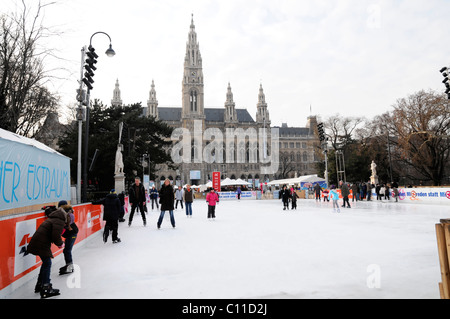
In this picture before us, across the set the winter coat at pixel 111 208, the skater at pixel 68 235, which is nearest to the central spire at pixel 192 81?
the winter coat at pixel 111 208

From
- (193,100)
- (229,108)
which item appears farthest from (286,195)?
(229,108)

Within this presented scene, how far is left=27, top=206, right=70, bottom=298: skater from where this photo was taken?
3.69m

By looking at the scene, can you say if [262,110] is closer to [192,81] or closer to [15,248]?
[192,81]

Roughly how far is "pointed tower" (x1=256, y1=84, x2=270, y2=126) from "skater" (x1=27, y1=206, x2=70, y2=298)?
8148 centimetres

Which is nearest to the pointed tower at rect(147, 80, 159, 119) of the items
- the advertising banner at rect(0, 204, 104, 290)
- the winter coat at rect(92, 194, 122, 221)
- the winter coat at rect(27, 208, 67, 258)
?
the winter coat at rect(92, 194, 122, 221)

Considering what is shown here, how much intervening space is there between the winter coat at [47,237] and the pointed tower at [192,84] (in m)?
71.3

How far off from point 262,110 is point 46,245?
83262 millimetres

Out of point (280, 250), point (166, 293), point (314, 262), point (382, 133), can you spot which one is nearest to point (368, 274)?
point (314, 262)

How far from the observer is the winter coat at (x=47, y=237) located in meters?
3.72

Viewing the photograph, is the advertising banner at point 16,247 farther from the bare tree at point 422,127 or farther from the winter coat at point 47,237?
the bare tree at point 422,127

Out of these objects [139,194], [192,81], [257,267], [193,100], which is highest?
[192,81]

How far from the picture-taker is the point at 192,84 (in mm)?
76500

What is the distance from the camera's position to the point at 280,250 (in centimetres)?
595
